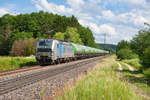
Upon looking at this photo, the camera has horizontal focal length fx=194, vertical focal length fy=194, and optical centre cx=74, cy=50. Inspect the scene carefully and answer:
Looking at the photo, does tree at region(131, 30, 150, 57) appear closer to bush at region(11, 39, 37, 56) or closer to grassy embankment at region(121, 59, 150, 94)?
grassy embankment at region(121, 59, 150, 94)

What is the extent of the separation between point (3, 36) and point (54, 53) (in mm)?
61155

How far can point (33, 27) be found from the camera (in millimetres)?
83938

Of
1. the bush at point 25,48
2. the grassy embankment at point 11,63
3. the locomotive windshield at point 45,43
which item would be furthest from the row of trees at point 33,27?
the locomotive windshield at point 45,43

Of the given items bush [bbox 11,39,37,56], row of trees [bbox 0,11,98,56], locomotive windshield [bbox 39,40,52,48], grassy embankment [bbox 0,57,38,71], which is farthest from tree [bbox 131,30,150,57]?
row of trees [bbox 0,11,98,56]

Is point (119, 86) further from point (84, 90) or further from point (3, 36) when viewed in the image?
point (3, 36)

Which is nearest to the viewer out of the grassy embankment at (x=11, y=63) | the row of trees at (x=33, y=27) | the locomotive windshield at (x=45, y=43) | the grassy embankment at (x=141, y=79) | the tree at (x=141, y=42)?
the grassy embankment at (x=141, y=79)

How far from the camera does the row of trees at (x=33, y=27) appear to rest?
74438mm

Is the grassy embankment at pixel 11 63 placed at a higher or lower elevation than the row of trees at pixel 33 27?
lower

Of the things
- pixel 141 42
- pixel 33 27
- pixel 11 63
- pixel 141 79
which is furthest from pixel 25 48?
pixel 141 79

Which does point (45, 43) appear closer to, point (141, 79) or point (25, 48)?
point (141, 79)

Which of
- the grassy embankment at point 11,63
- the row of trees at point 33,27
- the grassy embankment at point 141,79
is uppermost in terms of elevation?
the row of trees at point 33,27

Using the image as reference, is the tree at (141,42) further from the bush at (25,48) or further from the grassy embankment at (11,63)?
the bush at (25,48)

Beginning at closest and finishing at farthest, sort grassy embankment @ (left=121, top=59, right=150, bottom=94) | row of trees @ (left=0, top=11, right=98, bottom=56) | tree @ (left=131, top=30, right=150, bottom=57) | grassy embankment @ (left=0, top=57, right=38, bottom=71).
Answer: grassy embankment @ (left=121, top=59, right=150, bottom=94), grassy embankment @ (left=0, top=57, right=38, bottom=71), tree @ (left=131, top=30, right=150, bottom=57), row of trees @ (left=0, top=11, right=98, bottom=56)

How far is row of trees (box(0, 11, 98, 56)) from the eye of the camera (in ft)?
244
